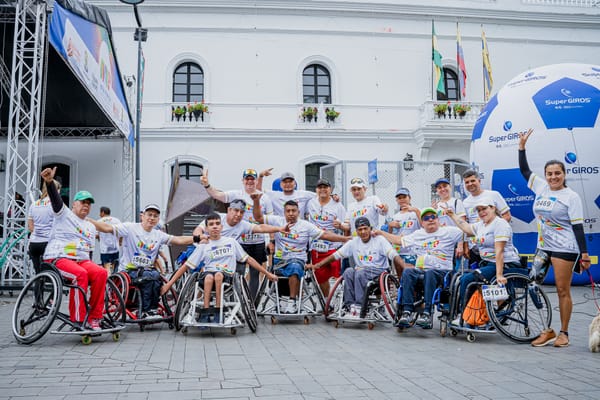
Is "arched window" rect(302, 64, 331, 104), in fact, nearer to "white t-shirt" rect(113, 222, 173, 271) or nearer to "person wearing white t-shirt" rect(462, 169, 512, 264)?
"person wearing white t-shirt" rect(462, 169, 512, 264)

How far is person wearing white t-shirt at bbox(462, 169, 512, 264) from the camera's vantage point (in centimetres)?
672

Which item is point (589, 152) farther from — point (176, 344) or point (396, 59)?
point (396, 59)

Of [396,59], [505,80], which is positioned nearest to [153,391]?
[396,59]

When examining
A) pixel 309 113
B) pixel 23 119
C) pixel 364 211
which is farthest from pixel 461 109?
pixel 23 119

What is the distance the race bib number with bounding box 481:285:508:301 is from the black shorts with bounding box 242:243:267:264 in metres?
3.32

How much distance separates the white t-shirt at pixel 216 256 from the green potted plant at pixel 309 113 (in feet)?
39.4

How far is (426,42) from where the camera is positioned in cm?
1902

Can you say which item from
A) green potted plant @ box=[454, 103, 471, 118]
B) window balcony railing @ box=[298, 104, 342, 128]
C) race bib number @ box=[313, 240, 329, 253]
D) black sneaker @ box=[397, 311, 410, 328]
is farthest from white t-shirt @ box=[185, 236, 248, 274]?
Answer: green potted plant @ box=[454, 103, 471, 118]

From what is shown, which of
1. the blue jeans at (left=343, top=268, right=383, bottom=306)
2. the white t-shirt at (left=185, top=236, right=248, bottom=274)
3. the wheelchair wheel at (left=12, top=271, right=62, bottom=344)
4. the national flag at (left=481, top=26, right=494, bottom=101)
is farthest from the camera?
the national flag at (left=481, top=26, right=494, bottom=101)

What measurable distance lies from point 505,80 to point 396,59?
426 cm

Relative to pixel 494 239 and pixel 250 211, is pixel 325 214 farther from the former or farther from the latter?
pixel 494 239

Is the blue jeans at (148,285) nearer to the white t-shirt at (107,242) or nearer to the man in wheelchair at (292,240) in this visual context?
the man in wheelchair at (292,240)

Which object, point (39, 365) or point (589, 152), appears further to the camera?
point (589, 152)

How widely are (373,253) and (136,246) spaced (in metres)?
2.97
